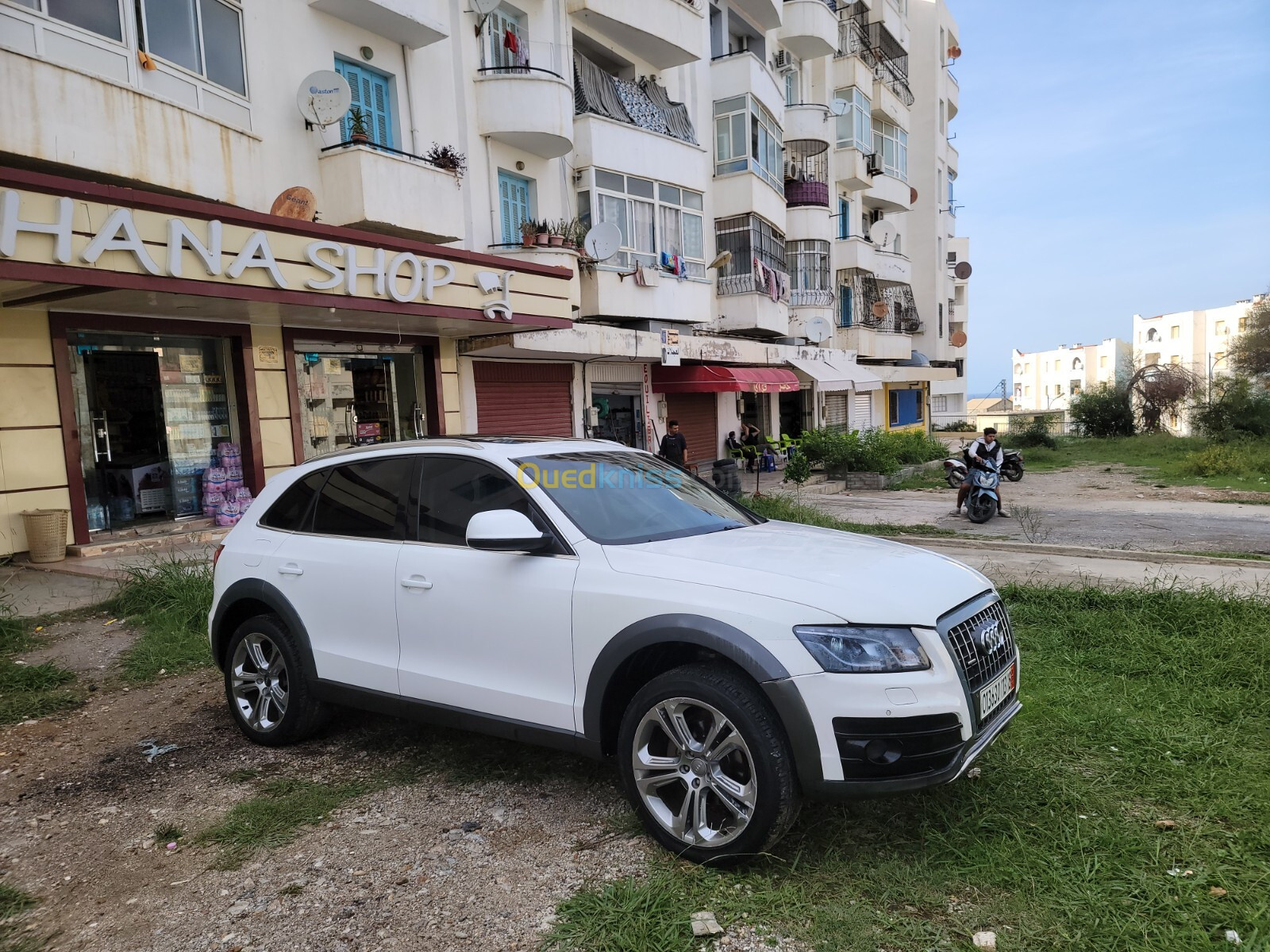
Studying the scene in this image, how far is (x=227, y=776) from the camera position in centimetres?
409

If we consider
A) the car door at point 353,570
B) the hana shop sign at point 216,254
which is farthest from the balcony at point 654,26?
the car door at point 353,570

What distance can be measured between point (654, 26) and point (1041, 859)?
18.9 metres

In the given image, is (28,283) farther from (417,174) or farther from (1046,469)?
(1046,469)

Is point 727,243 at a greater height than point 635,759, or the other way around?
point 727,243

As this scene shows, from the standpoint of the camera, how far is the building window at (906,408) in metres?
37.0

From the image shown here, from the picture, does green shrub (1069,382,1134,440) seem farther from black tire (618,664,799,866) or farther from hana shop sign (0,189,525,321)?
black tire (618,664,799,866)

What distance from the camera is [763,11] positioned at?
23359 mm

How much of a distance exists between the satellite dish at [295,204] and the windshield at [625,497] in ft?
28.2

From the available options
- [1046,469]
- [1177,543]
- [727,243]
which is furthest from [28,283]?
[1046,469]

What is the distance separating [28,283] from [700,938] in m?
8.50

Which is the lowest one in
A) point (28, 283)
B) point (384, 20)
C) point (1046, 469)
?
point (1046, 469)

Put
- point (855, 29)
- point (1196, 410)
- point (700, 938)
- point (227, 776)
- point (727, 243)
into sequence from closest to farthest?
point (700, 938) < point (227, 776) < point (727, 243) < point (1196, 410) < point (855, 29)

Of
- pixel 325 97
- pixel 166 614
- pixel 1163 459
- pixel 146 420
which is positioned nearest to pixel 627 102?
pixel 325 97

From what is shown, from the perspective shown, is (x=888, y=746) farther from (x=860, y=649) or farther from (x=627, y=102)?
(x=627, y=102)
